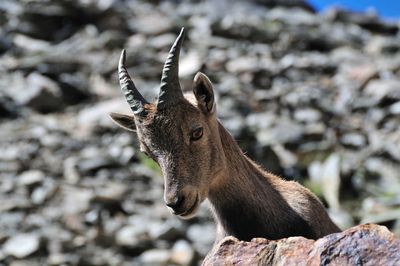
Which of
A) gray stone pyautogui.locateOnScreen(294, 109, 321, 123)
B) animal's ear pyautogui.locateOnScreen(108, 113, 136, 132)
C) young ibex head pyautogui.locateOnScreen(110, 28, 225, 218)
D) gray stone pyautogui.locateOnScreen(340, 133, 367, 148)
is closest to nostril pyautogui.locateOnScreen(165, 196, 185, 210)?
young ibex head pyautogui.locateOnScreen(110, 28, 225, 218)

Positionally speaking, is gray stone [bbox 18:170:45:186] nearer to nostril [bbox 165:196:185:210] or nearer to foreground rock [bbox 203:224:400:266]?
nostril [bbox 165:196:185:210]

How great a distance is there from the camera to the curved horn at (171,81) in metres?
7.61

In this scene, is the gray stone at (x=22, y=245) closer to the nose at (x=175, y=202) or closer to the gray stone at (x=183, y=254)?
the gray stone at (x=183, y=254)

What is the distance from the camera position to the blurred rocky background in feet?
70.2

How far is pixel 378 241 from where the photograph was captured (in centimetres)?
522

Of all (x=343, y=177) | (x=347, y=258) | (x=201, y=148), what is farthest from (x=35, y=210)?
(x=347, y=258)

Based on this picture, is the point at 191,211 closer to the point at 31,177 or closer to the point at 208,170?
the point at 208,170

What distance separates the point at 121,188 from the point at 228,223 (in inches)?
654

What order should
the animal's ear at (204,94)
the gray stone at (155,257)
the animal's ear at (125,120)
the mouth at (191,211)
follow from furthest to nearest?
the gray stone at (155,257)
the animal's ear at (125,120)
the animal's ear at (204,94)
the mouth at (191,211)

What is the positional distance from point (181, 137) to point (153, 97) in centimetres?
1531

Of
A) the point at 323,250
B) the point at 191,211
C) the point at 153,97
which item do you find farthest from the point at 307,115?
the point at 323,250

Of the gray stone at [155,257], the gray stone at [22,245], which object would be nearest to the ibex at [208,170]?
the gray stone at [155,257]

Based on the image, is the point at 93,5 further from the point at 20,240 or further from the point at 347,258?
the point at 347,258

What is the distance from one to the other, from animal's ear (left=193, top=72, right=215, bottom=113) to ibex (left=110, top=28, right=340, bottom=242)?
1 centimetres
